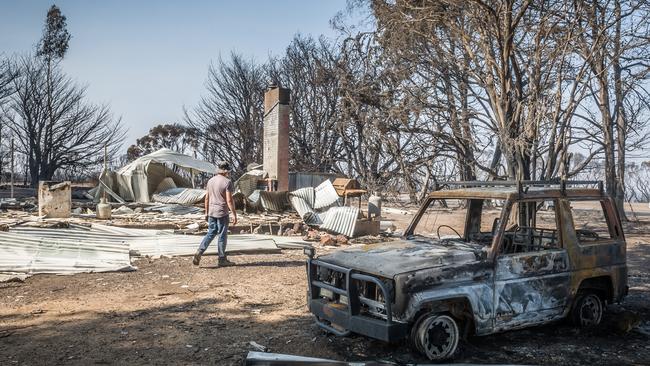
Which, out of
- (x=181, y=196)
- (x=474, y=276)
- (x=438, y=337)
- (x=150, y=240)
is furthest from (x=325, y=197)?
(x=438, y=337)

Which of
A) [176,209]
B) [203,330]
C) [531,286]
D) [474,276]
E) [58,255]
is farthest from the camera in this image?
[176,209]

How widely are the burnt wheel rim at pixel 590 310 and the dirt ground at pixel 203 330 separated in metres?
0.12

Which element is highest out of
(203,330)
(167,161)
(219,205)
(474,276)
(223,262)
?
(167,161)

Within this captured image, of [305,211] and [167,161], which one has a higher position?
[167,161]

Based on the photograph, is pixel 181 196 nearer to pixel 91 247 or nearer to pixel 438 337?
pixel 91 247

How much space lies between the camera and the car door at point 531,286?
17.1ft

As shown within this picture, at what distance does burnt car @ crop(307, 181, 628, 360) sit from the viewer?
477 centimetres

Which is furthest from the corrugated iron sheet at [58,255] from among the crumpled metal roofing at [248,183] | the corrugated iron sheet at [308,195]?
the crumpled metal roofing at [248,183]

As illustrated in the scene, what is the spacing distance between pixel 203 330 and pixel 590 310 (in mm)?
4213

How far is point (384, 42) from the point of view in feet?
50.3

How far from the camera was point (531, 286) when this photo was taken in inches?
214

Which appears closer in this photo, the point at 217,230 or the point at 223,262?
the point at 217,230

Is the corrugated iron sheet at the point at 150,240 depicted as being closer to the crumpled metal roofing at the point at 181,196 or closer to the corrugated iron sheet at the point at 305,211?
the corrugated iron sheet at the point at 305,211

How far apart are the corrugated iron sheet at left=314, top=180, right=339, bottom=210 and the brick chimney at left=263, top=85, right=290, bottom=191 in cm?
323
